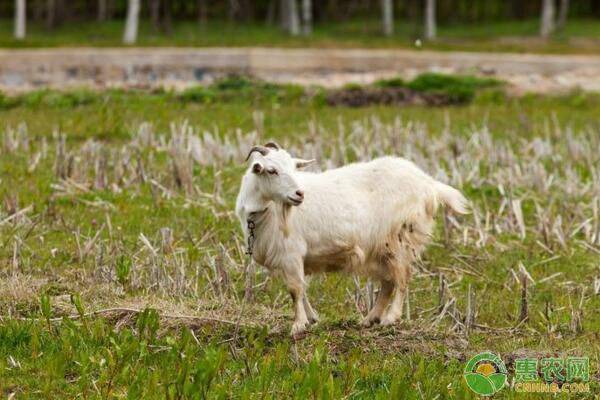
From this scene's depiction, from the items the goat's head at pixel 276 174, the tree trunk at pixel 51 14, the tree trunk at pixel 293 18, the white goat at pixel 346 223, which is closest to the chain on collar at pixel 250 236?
the white goat at pixel 346 223

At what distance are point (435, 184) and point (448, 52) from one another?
2552 cm

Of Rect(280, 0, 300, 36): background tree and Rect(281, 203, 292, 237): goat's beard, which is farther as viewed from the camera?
Rect(280, 0, 300, 36): background tree

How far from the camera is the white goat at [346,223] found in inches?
305

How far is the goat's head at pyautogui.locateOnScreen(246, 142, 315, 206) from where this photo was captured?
288 inches

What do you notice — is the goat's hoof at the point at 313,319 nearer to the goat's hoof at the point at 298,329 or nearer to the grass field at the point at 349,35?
the goat's hoof at the point at 298,329

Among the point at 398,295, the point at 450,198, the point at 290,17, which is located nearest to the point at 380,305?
the point at 398,295

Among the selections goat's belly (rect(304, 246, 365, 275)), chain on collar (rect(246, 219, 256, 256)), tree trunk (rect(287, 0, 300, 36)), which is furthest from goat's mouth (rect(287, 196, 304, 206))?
tree trunk (rect(287, 0, 300, 36))

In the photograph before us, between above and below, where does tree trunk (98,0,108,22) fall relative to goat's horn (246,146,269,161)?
above

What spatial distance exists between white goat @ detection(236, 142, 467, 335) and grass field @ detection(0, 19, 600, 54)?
2740cm

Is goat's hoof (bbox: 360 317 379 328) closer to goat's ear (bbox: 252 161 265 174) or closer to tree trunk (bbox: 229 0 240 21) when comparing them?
goat's ear (bbox: 252 161 265 174)

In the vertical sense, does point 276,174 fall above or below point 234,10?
below

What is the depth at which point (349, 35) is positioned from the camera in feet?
150

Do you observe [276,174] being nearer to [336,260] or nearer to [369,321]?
[336,260]

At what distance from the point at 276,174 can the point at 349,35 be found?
38.8 meters
